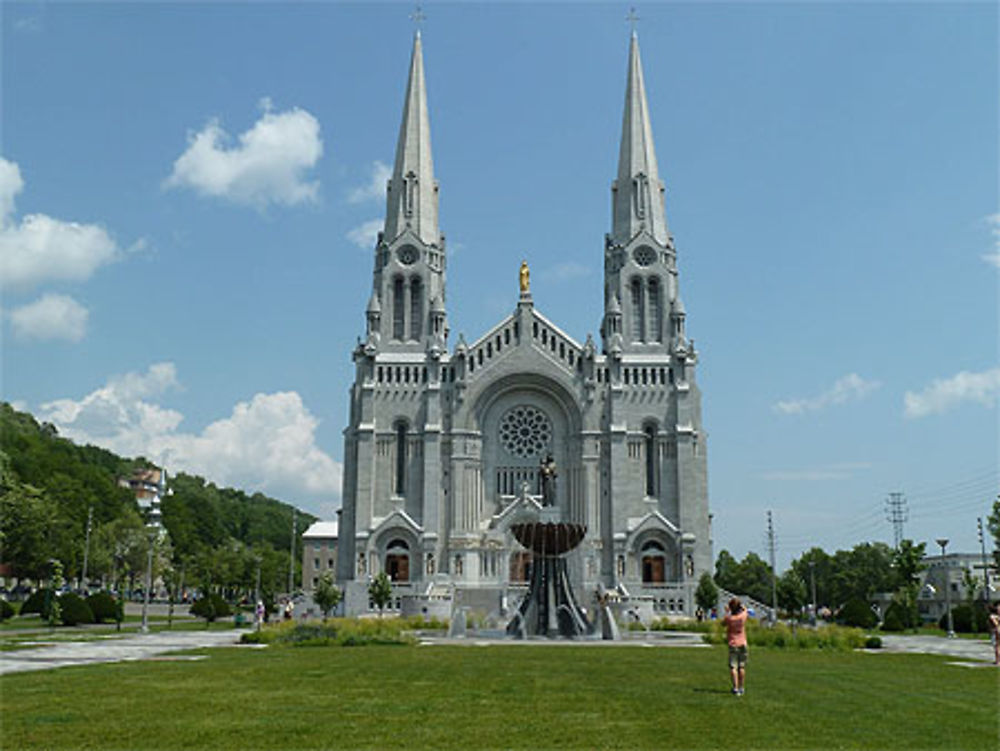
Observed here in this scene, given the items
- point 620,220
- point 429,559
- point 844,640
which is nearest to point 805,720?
point 844,640

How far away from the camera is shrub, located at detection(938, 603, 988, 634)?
52219 millimetres

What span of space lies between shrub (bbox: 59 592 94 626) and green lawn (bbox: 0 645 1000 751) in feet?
91.8

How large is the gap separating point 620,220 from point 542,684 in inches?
2513

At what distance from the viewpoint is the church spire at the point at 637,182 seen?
7700cm

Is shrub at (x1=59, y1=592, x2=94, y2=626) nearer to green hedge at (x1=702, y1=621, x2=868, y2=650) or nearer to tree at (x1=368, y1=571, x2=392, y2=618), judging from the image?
tree at (x1=368, y1=571, x2=392, y2=618)

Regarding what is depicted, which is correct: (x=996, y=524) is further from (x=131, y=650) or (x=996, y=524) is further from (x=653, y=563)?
(x=131, y=650)

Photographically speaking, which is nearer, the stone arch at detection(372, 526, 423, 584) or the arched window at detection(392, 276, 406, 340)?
the stone arch at detection(372, 526, 423, 584)

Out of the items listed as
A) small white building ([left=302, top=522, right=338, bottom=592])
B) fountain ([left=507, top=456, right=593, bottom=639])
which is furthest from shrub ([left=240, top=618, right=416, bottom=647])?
small white building ([left=302, top=522, right=338, bottom=592])

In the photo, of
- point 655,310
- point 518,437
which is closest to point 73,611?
point 518,437

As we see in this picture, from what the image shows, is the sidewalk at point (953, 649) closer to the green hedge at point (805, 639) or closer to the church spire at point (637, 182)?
the green hedge at point (805, 639)

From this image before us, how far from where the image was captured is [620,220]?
7819 centimetres

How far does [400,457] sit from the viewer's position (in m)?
71.0

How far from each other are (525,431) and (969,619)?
3311 cm

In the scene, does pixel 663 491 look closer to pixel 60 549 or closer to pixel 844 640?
pixel 844 640
